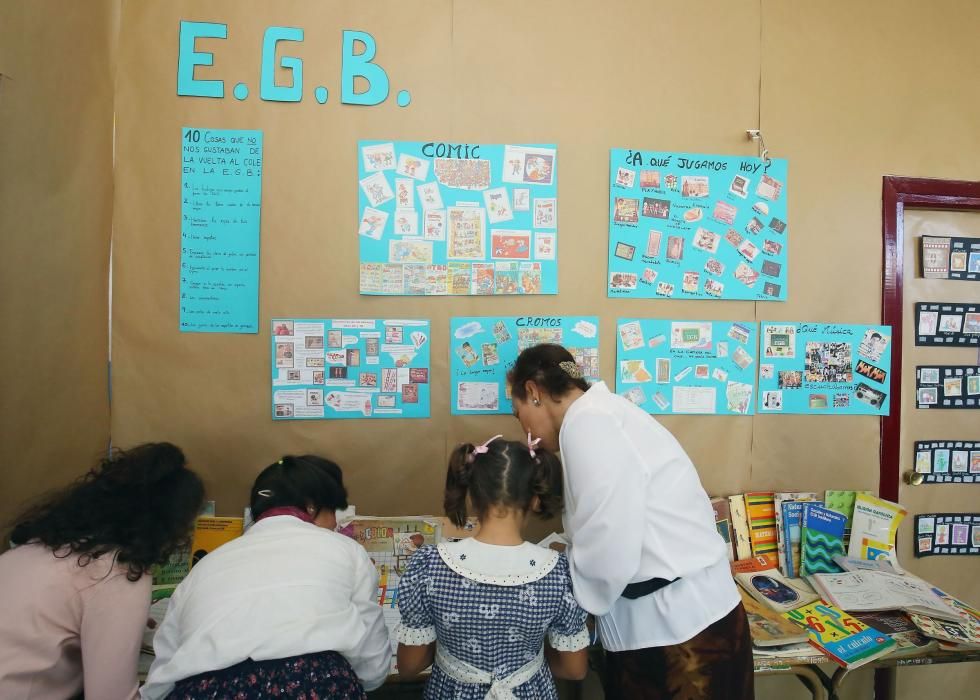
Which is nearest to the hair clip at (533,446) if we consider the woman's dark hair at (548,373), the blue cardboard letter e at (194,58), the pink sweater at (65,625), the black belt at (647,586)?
the woman's dark hair at (548,373)

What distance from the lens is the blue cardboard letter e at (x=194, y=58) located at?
1854mm

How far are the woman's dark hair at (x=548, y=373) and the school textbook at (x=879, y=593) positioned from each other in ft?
4.00

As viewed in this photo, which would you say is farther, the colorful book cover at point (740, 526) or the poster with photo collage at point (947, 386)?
the poster with photo collage at point (947, 386)

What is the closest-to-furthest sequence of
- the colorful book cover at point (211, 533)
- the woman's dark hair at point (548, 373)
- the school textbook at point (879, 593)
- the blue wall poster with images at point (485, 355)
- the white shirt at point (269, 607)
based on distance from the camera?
1. the white shirt at point (269, 607)
2. the woman's dark hair at point (548, 373)
3. the school textbook at point (879, 593)
4. the colorful book cover at point (211, 533)
5. the blue wall poster with images at point (485, 355)

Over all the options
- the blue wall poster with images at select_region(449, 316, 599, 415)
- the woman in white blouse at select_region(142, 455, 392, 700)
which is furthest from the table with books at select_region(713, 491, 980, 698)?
the woman in white blouse at select_region(142, 455, 392, 700)

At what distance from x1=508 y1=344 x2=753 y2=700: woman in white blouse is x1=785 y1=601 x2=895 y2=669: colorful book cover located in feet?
1.44

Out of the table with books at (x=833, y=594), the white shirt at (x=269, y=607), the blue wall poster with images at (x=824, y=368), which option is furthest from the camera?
the blue wall poster with images at (x=824, y=368)

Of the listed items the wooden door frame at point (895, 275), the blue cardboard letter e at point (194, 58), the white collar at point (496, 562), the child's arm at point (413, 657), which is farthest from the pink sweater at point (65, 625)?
the wooden door frame at point (895, 275)

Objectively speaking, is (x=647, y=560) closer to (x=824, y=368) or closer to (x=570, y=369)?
(x=570, y=369)

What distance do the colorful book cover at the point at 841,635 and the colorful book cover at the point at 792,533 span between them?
27 cm

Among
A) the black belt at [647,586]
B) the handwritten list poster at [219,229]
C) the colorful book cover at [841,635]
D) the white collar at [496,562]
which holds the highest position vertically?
the handwritten list poster at [219,229]

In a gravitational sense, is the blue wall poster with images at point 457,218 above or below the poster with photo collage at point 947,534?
above

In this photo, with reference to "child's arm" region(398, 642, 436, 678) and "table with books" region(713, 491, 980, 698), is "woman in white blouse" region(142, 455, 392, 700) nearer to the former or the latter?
"child's arm" region(398, 642, 436, 678)

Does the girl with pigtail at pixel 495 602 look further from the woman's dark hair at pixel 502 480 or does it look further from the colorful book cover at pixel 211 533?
the colorful book cover at pixel 211 533
